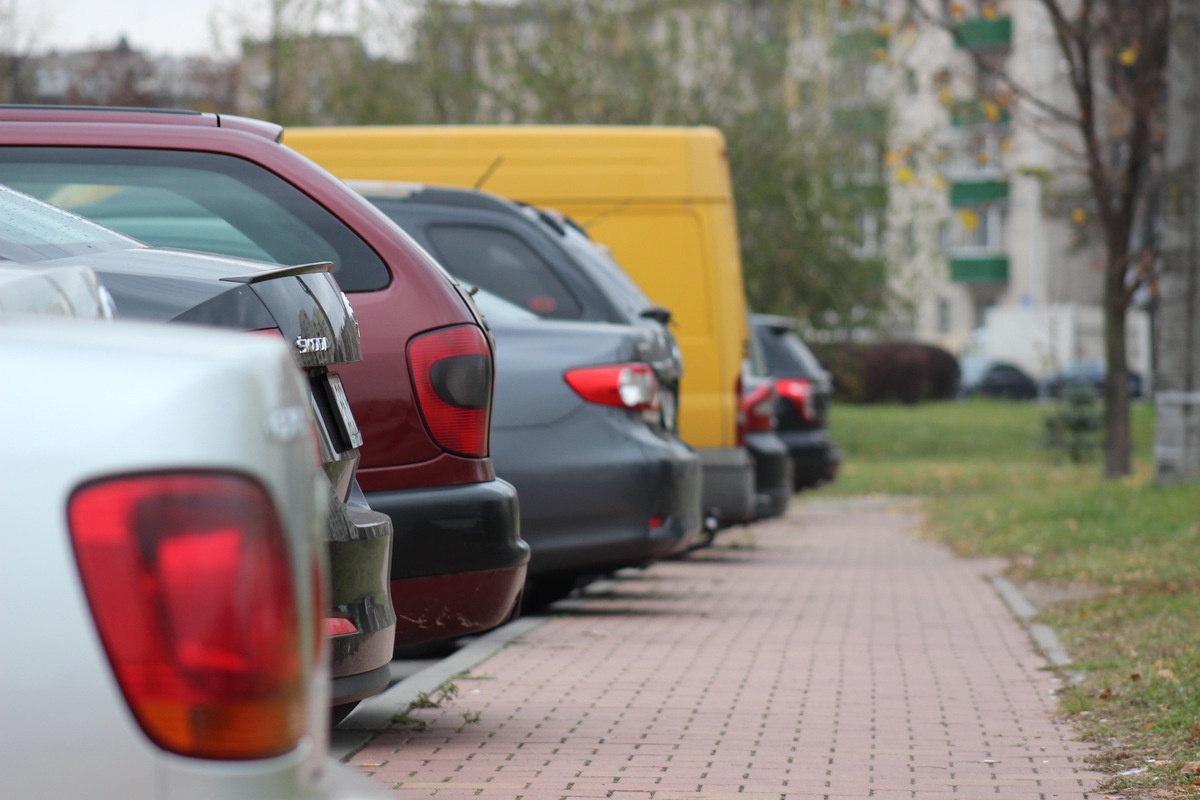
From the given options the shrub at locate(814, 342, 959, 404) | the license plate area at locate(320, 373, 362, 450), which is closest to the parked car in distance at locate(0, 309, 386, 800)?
the license plate area at locate(320, 373, 362, 450)

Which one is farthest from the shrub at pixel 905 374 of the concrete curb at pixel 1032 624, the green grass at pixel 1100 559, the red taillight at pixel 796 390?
the concrete curb at pixel 1032 624

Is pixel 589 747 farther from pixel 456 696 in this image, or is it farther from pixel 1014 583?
pixel 1014 583

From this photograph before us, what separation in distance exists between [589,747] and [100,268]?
104 inches

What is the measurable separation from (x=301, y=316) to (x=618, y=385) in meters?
4.01

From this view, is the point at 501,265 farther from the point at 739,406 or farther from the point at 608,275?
the point at 739,406

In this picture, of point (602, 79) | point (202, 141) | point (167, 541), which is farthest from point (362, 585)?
point (602, 79)

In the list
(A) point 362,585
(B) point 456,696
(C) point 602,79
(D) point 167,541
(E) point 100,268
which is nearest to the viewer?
(D) point 167,541

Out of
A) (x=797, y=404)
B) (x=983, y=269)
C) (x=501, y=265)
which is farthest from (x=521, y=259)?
(x=983, y=269)

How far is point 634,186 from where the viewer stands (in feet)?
35.4

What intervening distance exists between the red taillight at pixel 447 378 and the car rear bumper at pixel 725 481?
534 cm

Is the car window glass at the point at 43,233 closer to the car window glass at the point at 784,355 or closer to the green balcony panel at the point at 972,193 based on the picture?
the car window glass at the point at 784,355

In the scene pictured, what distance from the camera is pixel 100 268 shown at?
11.5 feet

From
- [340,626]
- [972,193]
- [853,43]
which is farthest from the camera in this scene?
[972,193]

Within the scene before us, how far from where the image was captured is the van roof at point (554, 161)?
35.2 feet
